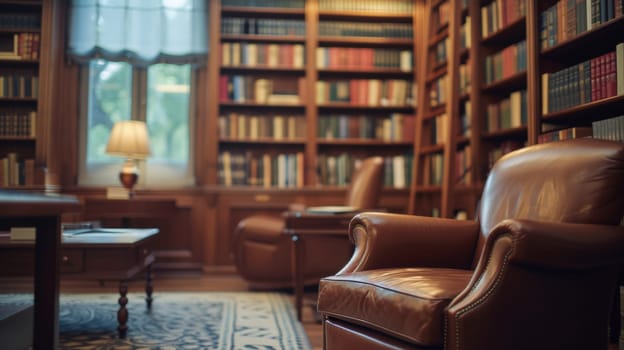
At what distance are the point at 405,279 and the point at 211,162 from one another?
3.44m

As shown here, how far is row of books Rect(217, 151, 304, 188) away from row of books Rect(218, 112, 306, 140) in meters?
0.17

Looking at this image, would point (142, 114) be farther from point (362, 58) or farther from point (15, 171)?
point (362, 58)

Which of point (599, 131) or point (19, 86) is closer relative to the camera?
point (599, 131)

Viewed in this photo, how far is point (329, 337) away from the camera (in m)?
1.85

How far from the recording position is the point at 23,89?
479 centimetres

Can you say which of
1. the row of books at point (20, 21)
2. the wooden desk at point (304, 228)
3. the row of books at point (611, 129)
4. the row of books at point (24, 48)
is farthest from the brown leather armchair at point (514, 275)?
the row of books at point (20, 21)

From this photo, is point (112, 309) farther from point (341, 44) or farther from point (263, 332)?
point (341, 44)

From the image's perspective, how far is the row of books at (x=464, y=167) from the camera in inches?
153

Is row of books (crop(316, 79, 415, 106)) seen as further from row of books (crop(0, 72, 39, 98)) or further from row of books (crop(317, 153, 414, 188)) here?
row of books (crop(0, 72, 39, 98))

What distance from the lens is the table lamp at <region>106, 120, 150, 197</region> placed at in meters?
4.26

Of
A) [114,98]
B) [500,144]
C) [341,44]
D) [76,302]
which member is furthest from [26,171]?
[500,144]

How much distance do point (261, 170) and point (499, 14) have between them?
2.33 m

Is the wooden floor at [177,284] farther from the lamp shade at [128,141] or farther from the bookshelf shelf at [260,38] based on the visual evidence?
the bookshelf shelf at [260,38]

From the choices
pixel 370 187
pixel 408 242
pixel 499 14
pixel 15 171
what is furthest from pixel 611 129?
pixel 15 171
